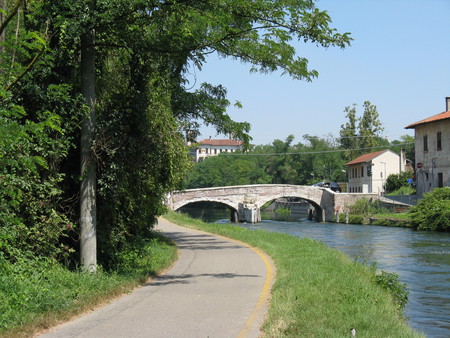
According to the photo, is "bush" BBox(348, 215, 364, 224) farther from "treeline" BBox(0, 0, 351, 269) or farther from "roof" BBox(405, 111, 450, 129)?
"treeline" BBox(0, 0, 351, 269)

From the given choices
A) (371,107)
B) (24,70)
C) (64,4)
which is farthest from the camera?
(371,107)

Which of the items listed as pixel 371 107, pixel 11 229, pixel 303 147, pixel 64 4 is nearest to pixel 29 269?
pixel 11 229

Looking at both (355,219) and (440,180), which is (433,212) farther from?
(355,219)

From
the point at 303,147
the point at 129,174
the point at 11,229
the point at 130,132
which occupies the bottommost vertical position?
the point at 11,229

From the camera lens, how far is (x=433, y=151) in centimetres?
5575

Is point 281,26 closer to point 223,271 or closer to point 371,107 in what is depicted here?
point 223,271

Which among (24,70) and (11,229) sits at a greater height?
(24,70)

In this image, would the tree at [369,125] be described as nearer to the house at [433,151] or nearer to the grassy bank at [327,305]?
the house at [433,151]

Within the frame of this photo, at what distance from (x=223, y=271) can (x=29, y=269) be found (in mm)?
A: 5327

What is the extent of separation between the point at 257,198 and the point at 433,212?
26942 mm

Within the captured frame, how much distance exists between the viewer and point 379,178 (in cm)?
8088

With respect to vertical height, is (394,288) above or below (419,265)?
above

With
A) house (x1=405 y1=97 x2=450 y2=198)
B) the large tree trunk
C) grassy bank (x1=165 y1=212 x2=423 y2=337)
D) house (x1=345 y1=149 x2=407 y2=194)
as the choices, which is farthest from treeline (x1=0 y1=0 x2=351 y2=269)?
house (x1=345 y1=149 x2=407 y2=194)

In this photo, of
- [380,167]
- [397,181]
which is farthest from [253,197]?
[380,167]
